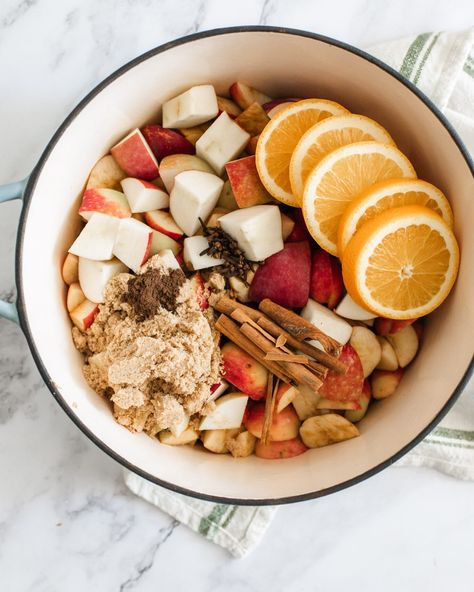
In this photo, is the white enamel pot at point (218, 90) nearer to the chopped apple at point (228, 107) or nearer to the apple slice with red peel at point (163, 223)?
the chopped apple at point (228, 107)

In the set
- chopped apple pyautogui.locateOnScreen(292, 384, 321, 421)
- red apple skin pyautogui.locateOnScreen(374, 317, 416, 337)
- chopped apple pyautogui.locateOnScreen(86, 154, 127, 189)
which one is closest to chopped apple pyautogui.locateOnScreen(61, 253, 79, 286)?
chopped apple pyautogui.locateOnScreen(86, 154, 127, 189)

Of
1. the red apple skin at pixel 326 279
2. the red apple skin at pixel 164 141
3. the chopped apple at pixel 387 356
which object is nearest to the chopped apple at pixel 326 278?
the red apple skin at pixel 326 279

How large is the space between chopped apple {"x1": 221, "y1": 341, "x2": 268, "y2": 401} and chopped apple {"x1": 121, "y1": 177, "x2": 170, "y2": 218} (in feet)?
1.00

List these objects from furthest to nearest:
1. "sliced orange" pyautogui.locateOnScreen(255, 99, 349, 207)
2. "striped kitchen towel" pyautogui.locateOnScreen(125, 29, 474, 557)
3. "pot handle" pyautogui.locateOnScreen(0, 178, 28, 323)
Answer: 1. "striped kitchen towel" pyautogui.locateOnScreen(125, 29, 474, 557)
2. "sliced orange" pyautogui.locateOnScreen(255, 99, 349, 207)
3. "pot handle" pyautogui.locateOnScreen(0, 178, 28, 323)

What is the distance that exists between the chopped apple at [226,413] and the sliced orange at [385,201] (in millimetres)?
333

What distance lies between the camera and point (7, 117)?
1.29 metres

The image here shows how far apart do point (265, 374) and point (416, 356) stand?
29cm

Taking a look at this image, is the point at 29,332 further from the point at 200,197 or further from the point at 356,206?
the point at 356,206

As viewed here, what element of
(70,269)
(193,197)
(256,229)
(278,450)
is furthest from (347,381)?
(70,269)

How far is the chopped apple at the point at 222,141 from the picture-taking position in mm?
1203

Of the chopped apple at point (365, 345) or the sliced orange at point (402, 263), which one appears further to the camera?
the chopped apple at point (365, 345)

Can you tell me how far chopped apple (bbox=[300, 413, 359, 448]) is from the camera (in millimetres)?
1203

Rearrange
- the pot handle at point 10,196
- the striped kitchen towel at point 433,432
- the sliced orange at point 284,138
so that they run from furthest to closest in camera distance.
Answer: the striped kitchen towel at point 433,432 < the sliced orange at point 284,138 < the pot handle at point 10,196

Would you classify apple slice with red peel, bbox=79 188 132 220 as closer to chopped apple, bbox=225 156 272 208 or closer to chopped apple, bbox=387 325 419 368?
chopped apple, bbox=225 156 272 208
